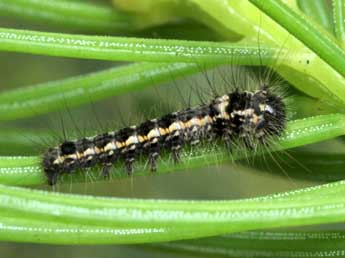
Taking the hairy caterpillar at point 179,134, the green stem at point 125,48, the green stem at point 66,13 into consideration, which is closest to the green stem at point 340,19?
the green stem at point 125,48

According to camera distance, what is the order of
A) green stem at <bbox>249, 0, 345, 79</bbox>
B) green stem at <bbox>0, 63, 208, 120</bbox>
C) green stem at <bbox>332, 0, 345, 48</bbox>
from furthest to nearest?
green stem at <bbox>0, 63, 208, 120</bbox>, green stem at <bbox>332, 0, 345, 48</bbox>, green stem at <bbox>249, 0, 345, 79</bbox>

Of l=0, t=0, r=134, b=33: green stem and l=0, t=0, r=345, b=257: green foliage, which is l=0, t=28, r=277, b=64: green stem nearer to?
l=0, t=0, r=345, b=257: green foliage

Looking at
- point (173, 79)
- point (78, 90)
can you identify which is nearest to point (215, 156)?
point (173, 79)

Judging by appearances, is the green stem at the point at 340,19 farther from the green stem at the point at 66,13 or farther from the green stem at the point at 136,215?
the green stem at the point at 66,13

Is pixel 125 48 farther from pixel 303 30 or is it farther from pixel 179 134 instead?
pixel 179 134

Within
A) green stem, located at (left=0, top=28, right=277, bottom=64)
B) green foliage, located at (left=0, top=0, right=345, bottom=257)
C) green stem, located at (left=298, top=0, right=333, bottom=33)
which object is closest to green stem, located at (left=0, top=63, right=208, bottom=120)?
green foliage, located at (left=0, top=0, right=345, bottom=257)

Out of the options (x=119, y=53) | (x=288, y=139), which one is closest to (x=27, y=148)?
(x=119, y=53)

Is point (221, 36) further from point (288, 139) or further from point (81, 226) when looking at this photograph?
point (81, 226)
